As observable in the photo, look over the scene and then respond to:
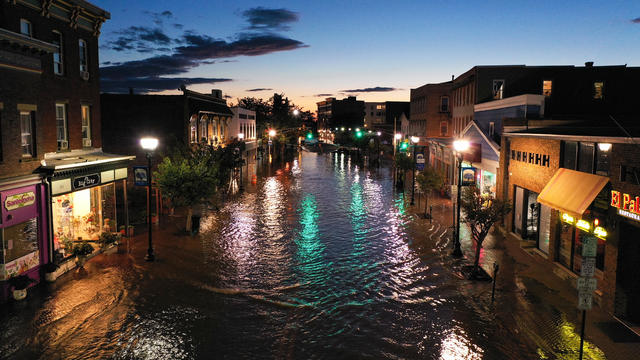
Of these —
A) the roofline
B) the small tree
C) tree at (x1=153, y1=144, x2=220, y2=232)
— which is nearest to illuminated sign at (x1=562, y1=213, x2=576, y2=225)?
the small tree

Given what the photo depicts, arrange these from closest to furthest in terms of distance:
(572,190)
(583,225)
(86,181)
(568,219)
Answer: (583,225) → (572,190) → (568,219) → (86,181)

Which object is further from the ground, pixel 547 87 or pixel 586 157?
pixel 547 87

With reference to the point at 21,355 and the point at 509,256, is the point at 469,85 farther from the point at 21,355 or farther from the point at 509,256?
the point at 21,355

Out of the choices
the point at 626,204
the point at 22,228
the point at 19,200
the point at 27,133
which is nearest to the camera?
the point at 626,204

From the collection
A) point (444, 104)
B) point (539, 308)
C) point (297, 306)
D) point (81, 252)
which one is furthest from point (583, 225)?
point (444, 104)

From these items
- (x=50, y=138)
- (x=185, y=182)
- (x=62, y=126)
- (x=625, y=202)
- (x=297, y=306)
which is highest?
(x=62, y=126)

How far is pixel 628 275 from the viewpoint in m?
13.4

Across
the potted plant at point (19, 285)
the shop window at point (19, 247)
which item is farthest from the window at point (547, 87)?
the potted plant at point (19, 285)

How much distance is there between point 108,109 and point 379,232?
28045 millimetres

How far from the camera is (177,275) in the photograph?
1759cm

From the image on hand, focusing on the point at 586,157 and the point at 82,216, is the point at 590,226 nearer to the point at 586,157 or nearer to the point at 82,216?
the point at 586,157

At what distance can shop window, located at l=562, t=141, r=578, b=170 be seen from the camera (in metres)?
17.4

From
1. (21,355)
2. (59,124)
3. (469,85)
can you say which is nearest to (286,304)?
(21,355)

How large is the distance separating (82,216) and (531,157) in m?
20.2
